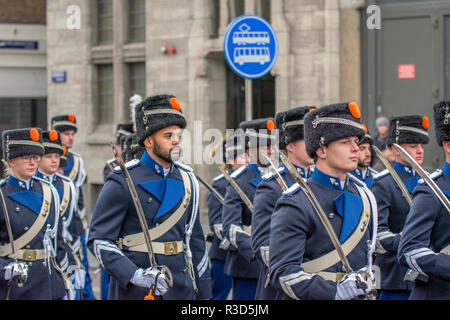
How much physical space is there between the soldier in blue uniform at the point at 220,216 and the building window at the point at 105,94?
10536mm

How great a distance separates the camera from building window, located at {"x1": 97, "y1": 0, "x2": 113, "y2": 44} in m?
19.5

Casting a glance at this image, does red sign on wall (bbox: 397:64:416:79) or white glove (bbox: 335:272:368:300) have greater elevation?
red sign on wall (bbox: 397:64:416:79)

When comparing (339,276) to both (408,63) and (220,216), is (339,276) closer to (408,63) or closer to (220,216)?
(220,216)

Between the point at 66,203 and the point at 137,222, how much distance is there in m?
3.11

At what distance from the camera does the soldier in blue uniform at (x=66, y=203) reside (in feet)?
27.9

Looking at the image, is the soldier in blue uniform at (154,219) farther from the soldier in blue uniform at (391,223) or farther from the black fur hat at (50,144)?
the black fur hat at (50,144)

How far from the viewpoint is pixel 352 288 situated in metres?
4.47

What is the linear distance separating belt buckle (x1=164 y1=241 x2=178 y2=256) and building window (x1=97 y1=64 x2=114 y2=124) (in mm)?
13807

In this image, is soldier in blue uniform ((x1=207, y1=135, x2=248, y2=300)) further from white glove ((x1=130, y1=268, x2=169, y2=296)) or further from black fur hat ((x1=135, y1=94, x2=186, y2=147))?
white glove ((x1=130, y1=268, x2=169, y2=296))

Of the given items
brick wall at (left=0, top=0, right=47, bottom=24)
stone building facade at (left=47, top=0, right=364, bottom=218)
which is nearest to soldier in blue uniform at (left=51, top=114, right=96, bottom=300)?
stone building facade at (left=47, top=0, right=364, bottom=218)

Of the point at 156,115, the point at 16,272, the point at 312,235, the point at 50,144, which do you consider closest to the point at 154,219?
the point at 156,115

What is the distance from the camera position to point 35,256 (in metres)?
7.17

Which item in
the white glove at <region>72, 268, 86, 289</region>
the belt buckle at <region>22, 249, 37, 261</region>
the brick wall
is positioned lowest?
the white glove at <region>72, 268, 86, 289</region>

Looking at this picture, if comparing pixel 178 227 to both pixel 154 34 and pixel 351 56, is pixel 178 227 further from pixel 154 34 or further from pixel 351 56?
pixel 154 34
